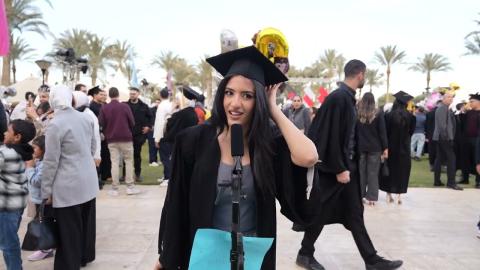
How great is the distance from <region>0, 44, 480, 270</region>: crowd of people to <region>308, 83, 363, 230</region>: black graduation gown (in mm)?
10

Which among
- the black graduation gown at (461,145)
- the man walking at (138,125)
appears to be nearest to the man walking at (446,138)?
the black graduation gown at (461,145)

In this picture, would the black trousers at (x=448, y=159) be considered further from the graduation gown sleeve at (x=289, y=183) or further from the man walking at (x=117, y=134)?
the graduation gown sleeve at (x=289, y=183)

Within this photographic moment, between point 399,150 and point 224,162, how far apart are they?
A: 6380mm

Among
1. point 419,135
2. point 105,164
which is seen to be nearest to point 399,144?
point 105,164

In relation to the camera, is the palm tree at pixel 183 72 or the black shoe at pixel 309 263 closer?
the black shoe at pixel 309 263

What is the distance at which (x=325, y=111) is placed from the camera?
178 inches

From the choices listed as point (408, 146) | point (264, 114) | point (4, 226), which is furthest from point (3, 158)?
point (408, 146)

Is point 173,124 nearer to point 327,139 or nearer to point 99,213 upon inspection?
point 99,213

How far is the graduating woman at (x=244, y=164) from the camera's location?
83.4 inches

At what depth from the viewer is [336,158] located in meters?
4.39

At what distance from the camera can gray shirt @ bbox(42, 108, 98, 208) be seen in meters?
3.95

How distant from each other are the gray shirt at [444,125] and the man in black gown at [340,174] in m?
6.09

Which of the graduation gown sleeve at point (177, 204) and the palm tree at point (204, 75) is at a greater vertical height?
the palm tree at point (204, 75)

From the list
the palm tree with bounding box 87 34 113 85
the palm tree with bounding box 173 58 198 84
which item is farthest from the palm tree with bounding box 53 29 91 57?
the palm tree with bounding box 173 58 198 84
